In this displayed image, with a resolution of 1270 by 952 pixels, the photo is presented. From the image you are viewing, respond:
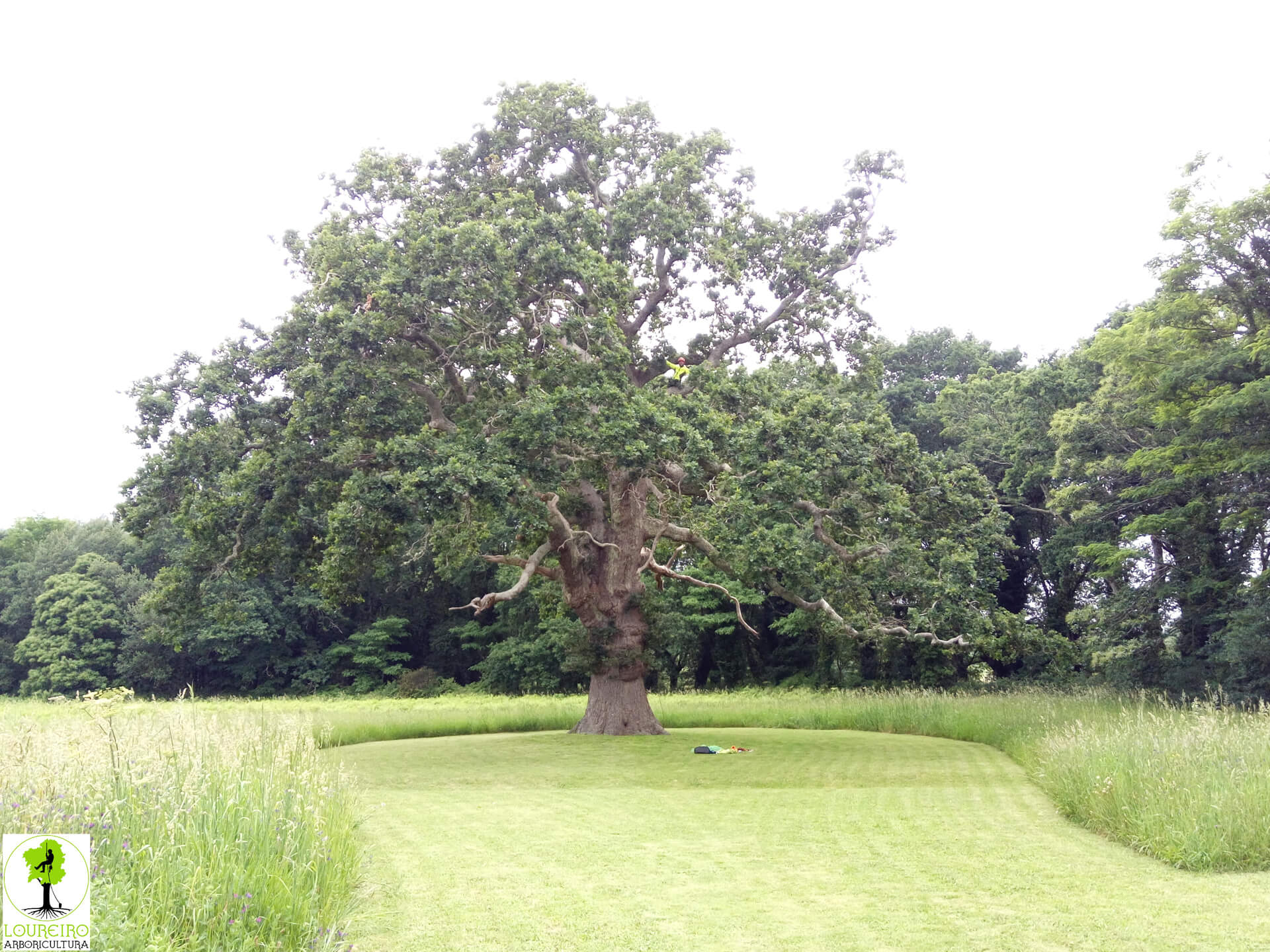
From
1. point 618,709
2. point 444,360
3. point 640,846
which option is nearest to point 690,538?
point 618,709

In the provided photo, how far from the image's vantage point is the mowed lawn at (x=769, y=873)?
20.4ft

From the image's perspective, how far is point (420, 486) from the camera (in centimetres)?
1417

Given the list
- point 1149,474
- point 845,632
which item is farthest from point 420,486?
point 1149,474

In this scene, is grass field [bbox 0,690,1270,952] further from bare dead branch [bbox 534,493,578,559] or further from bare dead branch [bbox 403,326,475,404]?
bare dead branch [bbox 403,326,475,404]

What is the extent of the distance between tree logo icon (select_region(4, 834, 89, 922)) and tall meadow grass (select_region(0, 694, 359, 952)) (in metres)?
0.14

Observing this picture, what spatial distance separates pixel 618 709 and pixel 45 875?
15.6 m

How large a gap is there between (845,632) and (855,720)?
5.27 m

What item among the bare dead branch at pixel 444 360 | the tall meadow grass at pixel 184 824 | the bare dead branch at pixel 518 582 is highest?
the bare dead branch at pixel 444 360

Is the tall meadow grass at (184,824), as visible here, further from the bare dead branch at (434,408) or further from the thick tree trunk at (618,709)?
the thick tree trunk at (618,709)

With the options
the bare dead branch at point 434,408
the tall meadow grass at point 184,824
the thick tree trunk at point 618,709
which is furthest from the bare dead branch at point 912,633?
the tall meadow grass at point 184,824

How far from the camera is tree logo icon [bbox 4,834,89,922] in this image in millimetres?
4777

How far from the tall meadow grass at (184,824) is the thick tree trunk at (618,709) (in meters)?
12.5

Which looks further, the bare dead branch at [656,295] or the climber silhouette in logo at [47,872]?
the bare dead branch at [656,295]

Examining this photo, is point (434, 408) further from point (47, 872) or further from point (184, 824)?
point (47, 872)
